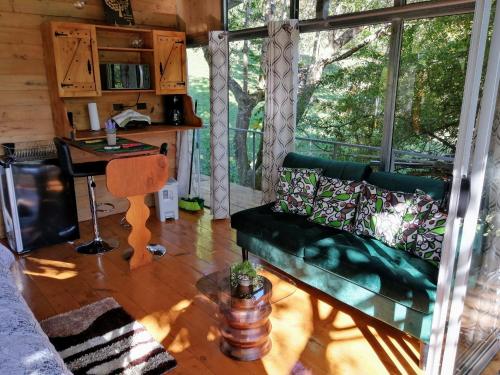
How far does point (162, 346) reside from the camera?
7.95ft

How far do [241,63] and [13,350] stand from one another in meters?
4.28

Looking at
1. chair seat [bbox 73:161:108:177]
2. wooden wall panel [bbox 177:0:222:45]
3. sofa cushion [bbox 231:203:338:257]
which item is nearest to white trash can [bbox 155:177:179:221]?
chair seat [bbox 73:161:108:177]

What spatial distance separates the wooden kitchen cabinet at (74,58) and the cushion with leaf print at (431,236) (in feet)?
10.8

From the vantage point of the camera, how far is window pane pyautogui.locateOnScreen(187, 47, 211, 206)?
5.15 metres

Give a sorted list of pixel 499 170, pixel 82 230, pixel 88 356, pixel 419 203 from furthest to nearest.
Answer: pixel 82 230
pixel 419 203
pixel 88 356
pixel 499 170

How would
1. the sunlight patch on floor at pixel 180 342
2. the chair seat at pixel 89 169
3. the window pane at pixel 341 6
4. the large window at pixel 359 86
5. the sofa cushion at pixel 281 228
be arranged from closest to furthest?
the sunlight patch on floor at pixel 180 342, the sofa cushion at pixel 281 228, the large window at pixel 359 86, the window pane at pixel 341 6, the chair seat at pixel 89 169

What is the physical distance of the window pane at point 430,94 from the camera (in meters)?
2.94

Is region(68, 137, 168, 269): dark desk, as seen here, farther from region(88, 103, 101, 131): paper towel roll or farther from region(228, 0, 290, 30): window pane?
region(228, 0, 290, 30): window pane

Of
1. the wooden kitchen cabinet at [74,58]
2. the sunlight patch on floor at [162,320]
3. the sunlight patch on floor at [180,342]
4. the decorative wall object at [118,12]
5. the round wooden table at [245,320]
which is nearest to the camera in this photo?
the round wooden table at [245,320]

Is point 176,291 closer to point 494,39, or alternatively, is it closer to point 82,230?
point 82,230

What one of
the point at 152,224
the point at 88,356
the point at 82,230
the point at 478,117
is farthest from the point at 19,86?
the point at 478,117

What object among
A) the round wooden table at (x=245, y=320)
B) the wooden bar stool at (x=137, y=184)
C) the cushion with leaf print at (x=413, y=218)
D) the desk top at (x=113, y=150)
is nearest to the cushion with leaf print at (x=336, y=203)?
the cushion with leaf print at (x=413, y=218)

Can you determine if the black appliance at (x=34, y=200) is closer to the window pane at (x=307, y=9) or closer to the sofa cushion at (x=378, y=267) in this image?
the sofa cushion at (x=378, y=267)

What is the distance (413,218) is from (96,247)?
112 inches
